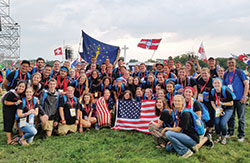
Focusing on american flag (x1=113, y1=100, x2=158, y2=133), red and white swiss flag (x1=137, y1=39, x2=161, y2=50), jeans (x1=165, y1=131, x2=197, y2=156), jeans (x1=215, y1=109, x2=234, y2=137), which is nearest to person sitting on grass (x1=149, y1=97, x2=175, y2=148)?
jeans (x1=165, y1=131, x2=197, y2=156)

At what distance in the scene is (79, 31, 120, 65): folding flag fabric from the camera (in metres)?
10.6

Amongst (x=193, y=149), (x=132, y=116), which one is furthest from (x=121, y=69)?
(x=193, y=149)

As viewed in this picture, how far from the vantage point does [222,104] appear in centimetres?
541

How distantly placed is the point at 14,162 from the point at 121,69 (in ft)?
19.0

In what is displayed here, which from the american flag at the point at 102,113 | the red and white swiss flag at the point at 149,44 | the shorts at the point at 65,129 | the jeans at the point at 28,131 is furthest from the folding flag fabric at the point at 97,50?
the jeans at the point at 28,131

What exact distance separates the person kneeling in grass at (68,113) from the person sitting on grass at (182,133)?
335 cm

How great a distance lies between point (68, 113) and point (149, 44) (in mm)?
8293

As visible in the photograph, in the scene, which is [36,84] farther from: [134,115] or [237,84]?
[237,84]

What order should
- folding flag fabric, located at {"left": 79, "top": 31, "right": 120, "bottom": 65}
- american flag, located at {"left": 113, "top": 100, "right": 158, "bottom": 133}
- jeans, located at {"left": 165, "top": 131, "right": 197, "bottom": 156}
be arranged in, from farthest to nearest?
folding flag fabric, located at {"left": 79, "top": 31, "right": 120, "bottom": 65}
american flag, located at {"left": 113, "top": 100, "right": 158, "bottom": 133}
jeans, located at {"left": 165, "top": 131, "right": 197, "bottom": 156}

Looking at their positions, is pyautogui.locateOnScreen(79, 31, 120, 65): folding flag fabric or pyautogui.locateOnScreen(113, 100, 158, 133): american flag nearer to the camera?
pyautogui.locateOnScreen(113, 100, 158, 133): american flag

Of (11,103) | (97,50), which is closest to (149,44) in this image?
(97,50)

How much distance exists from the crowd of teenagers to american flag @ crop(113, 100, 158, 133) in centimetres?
37

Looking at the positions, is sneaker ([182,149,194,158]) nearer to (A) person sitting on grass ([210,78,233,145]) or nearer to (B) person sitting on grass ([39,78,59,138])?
(A) person sitting on grass ([210,78,233,145])

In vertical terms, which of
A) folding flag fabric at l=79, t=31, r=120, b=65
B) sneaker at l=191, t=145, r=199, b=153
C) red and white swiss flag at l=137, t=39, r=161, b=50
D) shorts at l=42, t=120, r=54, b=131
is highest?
red and white swiss flag at l=137, t=39, r=161, b=50
